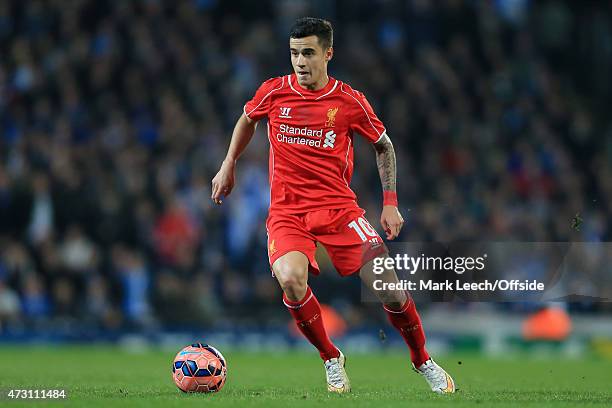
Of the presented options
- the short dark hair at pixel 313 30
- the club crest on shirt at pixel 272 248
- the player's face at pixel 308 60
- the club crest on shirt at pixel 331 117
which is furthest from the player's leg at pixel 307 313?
the short dark hair at pixel 313 30

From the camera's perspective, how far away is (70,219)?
16.2 meters

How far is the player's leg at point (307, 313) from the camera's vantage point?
25.1ft

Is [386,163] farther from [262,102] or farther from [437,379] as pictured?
[437,379]

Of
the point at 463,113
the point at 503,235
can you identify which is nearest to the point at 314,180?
the point at 503,235

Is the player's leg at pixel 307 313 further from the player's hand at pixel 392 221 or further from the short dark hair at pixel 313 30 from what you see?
the short dark hair at pixel 313 30

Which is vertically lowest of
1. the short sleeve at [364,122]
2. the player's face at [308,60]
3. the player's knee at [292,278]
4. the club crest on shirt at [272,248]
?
the player's knee at [292,278]

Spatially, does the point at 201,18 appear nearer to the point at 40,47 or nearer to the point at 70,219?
the point at 40,47

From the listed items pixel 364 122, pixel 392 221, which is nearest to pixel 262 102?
pixel 364 122

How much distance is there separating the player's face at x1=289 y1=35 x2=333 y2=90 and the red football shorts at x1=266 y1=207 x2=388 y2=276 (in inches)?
35.4

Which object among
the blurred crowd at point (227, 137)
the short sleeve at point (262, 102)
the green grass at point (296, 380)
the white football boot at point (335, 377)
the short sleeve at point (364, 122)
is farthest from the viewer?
the blurred crowd at point (227, 137)

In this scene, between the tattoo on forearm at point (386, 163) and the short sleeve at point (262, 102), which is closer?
the tattoo on forearm at point (386, 163)

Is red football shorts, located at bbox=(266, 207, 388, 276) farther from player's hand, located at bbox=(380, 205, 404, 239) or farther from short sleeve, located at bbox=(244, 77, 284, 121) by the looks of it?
short sleeve, located at bbox=(244, 77, 284, 121)

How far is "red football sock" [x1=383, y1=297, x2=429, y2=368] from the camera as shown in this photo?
791 cm

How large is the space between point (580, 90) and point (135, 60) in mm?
7631
